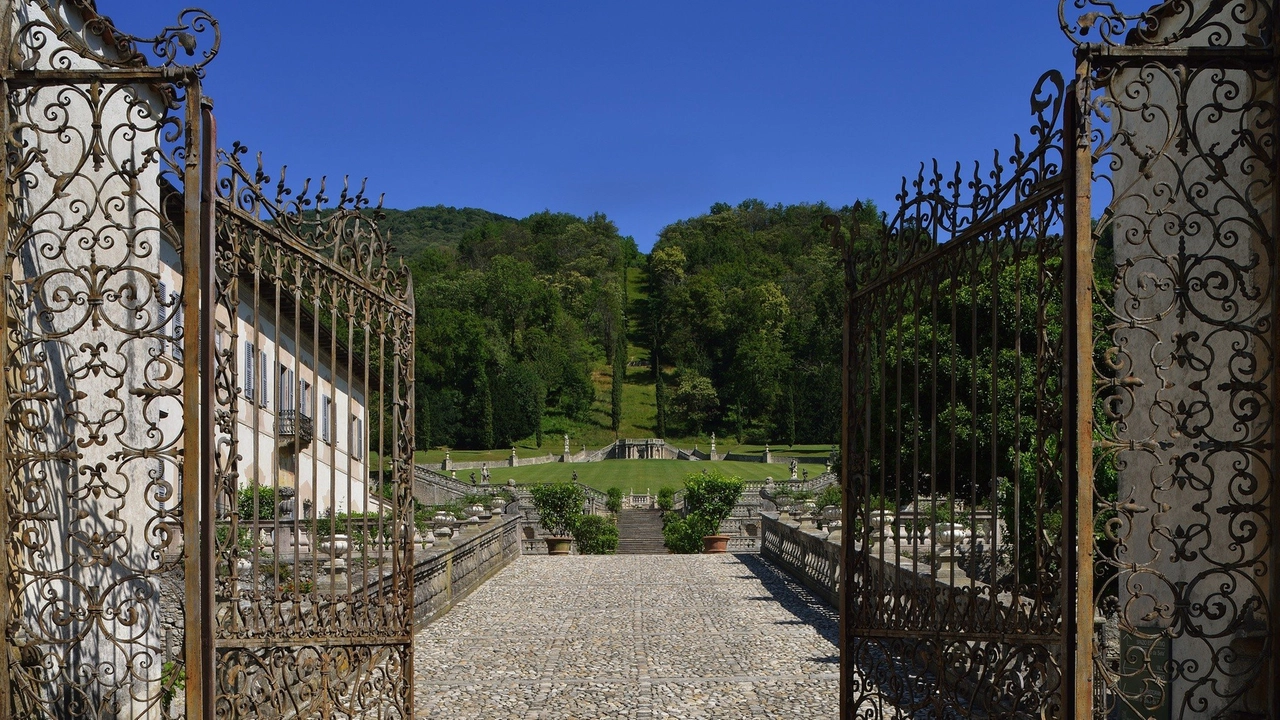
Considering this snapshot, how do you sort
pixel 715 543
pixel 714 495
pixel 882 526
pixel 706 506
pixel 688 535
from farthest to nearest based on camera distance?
pixel 688 535, pixel 706 506, pixel 714 495, pixel 715 543, pixel 882 526

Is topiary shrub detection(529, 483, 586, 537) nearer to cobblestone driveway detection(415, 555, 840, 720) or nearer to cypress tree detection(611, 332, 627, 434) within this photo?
cobblestone driveway detection(415, 555, 840, 720)

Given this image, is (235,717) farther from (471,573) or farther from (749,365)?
(749,365)

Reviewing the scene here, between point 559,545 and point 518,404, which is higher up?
point 518,404

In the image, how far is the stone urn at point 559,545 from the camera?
89.9ft

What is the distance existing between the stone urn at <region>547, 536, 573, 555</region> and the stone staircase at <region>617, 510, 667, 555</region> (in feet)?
10.9

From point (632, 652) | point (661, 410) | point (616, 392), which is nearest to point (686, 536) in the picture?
point (632, 652)

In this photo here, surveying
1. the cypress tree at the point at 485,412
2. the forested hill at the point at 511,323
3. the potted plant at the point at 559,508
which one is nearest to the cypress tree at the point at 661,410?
the forested hill at the point at 511,323

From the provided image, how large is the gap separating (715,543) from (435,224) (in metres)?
97.3

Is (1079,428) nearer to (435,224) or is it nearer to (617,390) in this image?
(617,390)

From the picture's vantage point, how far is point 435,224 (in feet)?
390

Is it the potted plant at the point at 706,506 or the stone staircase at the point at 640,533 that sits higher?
the potted plant at the point at 706,506

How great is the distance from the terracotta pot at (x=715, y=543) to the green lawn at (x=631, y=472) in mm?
19868

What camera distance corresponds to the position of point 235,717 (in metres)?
5.11

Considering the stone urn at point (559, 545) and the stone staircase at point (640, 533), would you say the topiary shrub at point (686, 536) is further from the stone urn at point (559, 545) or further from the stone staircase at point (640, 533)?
the stone urn at point (559, 545)
